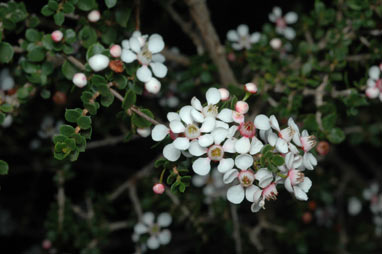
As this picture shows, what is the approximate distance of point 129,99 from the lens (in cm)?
115

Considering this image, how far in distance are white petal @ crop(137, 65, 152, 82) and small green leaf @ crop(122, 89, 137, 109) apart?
14 cm

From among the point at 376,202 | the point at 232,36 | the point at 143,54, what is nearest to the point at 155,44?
the point at 143,54

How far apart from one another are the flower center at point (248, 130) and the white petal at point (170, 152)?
0.18m

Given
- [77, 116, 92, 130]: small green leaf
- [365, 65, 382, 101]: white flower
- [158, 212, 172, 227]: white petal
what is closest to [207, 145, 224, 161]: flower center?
[77, 116, 92, 130]: small green leaf

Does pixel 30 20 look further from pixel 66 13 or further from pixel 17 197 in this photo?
pixel 17 197

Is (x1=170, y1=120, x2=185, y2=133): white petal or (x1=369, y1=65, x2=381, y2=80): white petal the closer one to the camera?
(x1=170, y1=120, x2=185, y2=133): white petal

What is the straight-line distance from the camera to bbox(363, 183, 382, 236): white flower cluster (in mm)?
2259

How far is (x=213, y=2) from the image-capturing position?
8.29 feet

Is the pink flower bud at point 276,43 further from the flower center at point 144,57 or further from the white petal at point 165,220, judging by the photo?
the white petal at point 165,220

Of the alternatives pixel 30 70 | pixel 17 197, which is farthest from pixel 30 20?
pixel 17 197

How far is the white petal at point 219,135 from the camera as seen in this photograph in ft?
3.48

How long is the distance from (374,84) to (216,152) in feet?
2.56

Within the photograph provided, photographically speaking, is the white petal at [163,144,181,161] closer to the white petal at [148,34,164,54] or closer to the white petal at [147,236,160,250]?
the white petal at [148,34,164,54]

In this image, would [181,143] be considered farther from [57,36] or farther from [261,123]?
[57,36]
